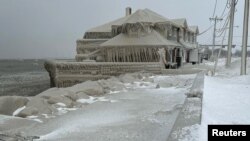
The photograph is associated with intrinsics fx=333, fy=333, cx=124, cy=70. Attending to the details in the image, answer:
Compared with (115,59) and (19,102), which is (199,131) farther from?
(115,59)

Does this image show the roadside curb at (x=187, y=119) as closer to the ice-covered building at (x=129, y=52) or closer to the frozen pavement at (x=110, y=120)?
the frozen pavement at (x=110, y=120)

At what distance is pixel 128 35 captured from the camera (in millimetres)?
32906

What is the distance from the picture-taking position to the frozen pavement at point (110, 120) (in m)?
6.37

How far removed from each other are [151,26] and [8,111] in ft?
85.0

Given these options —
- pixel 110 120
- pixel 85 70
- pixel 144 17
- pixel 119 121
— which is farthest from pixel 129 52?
pixel 119 121

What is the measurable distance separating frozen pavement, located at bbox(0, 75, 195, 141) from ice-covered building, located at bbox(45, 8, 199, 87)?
12.4 metres

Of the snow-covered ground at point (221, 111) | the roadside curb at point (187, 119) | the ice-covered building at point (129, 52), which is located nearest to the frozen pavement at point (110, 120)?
the roadside curb at point (187, 119)

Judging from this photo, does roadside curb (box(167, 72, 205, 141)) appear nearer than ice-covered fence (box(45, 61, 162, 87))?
Yes

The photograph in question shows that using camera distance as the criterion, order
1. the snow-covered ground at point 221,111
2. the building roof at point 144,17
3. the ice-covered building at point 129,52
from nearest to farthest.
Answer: the snow-covered ground at point 221,111 → the ice-covered building at point 129,52 → the building roof at point 144,17

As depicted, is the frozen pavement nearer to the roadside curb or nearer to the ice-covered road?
the ice-covered road

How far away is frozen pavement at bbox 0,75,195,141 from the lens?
20.9 feet

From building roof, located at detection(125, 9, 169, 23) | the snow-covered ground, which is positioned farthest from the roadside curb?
building roof, located at detection(125, 9, 169, 23)

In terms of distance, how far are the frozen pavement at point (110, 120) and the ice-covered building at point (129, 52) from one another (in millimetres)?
12385

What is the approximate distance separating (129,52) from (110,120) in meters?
23.6
